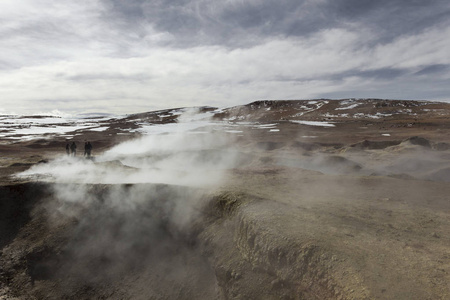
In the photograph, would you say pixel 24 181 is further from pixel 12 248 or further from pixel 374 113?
pixel 374 113

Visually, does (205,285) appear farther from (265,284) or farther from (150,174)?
(150,174)

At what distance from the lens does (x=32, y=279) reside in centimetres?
784

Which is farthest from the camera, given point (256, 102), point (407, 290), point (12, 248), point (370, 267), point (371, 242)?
point (256, 102)

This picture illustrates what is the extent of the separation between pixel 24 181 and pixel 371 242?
13378 millimetres

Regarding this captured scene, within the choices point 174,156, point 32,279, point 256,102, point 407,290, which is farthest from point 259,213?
point 256,102

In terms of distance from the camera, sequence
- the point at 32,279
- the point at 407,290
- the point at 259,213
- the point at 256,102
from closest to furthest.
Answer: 1. the point at 407,290
2. the point at 259,213
3. the point at 32,279
4. the point at 256,102

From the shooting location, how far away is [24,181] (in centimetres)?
1123

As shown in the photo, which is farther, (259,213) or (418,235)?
(259,213)

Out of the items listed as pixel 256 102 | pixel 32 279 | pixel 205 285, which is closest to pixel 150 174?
pixel 32 279

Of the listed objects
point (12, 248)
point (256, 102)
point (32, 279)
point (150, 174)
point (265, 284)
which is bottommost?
point (32, 279)

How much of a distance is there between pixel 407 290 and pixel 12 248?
11.2m

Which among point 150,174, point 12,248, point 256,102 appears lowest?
point 12,248

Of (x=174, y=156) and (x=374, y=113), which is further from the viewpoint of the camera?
(x=374, y=113)

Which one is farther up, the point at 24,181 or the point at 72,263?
the point at 24,181
